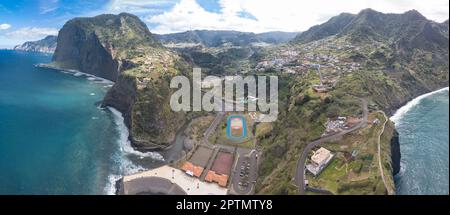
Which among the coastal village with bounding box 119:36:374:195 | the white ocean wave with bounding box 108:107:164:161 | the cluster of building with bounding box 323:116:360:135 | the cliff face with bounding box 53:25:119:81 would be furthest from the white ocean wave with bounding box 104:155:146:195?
the cliff face with bounding box 53:25:119:81

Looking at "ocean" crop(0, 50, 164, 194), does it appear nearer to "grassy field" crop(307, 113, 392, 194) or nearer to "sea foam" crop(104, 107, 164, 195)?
"sea foam" crop(104, 107, 164, 195)

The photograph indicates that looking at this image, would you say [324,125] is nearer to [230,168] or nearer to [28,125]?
[230,168]

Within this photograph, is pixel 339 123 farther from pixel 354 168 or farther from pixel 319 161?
pixel 354 168

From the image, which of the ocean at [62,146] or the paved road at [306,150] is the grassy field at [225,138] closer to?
the ocean at [62,146]

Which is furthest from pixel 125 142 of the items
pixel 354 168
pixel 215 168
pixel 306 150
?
pixel 354 168

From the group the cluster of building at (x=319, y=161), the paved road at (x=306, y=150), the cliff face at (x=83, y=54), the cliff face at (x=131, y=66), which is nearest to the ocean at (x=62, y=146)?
the cliff face at (x=131, y=66)

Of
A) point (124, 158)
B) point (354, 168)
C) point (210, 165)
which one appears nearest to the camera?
point (354, 168)

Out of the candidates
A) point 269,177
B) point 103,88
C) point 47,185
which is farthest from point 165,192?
point 103,88
